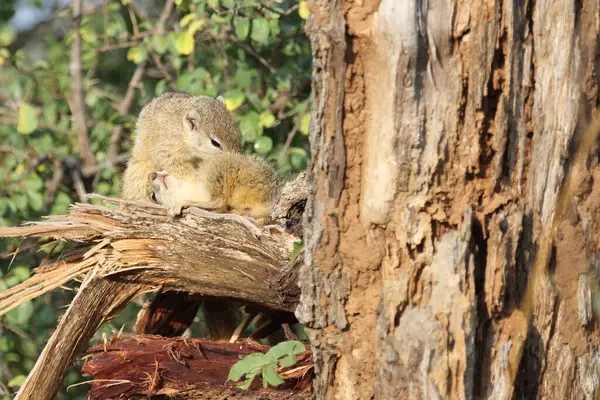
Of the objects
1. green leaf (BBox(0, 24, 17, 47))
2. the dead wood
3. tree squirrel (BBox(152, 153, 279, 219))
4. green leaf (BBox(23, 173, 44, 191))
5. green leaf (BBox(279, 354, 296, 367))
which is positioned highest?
green leaf (BBox(0, 24, 17, 47))

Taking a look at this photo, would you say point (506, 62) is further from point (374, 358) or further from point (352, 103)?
point (374, 358)

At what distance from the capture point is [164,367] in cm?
287

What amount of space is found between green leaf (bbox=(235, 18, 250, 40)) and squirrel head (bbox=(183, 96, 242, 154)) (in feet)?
1.31

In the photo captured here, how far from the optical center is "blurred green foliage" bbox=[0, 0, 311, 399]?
4.41m

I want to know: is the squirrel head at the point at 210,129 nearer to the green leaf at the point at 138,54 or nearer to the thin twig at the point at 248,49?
the thin twig at the point at 248,49

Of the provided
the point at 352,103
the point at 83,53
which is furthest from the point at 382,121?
the point at 83,53

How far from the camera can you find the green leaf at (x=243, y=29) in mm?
4223

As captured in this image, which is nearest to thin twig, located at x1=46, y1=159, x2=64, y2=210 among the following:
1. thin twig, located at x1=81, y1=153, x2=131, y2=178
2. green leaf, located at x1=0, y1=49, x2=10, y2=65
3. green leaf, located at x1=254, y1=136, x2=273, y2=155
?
thin twig, located at x1=81, y1=153, x2=131, y2=178

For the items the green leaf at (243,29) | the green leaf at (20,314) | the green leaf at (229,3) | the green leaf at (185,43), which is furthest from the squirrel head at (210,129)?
the green leaf at (20,314)

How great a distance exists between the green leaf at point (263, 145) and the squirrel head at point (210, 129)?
0.44 feet

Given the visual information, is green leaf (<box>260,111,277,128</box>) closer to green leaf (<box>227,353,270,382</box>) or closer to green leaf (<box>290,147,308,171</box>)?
green leaf (<box>290,147,308,171</box>)

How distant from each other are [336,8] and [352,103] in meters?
0.23

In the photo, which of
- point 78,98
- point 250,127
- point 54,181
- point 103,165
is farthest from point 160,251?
point 78,98

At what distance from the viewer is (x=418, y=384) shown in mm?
1978
